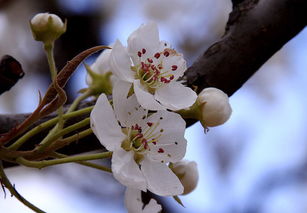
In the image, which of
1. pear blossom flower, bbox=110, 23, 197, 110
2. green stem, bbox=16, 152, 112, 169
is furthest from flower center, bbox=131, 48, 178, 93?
green stem, bbox=16, 152, 112, 169

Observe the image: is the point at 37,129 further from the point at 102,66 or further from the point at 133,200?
the point at 102,66

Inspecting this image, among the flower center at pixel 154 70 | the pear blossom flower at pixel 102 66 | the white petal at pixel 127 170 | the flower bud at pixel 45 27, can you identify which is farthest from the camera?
the pear blossom flower at pixel 102 66

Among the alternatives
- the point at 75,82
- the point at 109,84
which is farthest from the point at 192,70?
the point at 75,82

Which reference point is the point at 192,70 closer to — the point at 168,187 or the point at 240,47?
the point at 240,47

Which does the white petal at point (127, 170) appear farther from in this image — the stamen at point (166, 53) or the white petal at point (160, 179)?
the stamen at point (166, 53)

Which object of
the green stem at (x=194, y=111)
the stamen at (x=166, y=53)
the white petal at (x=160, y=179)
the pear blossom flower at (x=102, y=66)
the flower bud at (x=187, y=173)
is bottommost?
the flower bud at (x=187, y=173)

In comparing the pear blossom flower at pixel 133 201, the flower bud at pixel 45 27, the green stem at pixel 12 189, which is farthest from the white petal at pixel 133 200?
the flower bud at pixel 45 27

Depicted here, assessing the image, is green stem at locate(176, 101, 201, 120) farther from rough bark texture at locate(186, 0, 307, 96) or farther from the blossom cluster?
rough bark texture at locate(186, 0, 307, 96)
